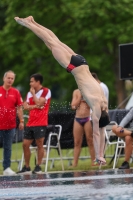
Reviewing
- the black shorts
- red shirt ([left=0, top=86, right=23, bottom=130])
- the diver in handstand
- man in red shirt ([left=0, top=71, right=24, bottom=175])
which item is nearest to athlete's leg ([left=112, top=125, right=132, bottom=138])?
the black shorts

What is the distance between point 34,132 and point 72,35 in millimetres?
18157

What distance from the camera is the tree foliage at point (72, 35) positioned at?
31297 mm

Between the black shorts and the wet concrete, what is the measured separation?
4.26 ft

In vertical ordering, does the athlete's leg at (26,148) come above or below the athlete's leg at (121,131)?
below

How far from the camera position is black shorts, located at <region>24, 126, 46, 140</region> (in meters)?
15.7

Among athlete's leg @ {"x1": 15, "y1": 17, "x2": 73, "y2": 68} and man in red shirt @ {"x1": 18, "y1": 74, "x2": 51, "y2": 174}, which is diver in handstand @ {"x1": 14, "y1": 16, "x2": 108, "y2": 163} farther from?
man in red shirt @ {"x1": 18, "y1": 74, "x2": 51, "y2": 174}

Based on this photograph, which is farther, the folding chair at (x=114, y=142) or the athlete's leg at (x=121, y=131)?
the folding chair at (x=114, y=142)

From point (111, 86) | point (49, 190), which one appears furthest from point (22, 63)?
point (49, 190)

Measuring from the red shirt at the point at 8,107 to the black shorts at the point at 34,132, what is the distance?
0.32m

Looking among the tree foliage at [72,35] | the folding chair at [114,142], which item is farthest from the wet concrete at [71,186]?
the tree foliage at [72,35]

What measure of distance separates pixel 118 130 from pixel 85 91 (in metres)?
1.84

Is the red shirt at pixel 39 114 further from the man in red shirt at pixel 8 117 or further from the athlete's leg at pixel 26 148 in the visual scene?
the athlete's leg at pixel 26 148

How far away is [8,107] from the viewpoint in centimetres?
1564

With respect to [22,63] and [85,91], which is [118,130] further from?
[22,63]
